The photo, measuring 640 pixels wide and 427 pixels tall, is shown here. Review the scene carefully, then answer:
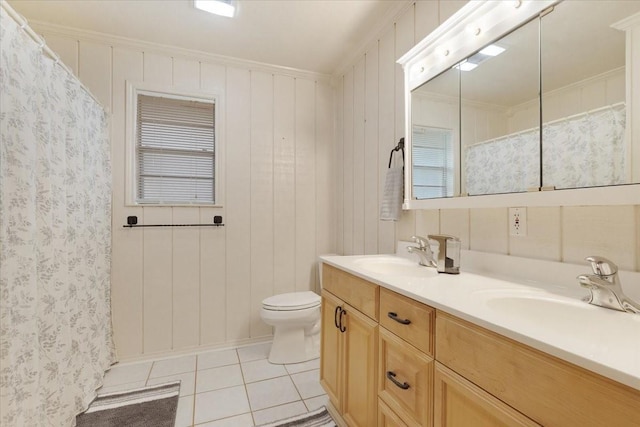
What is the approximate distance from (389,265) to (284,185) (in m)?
1.36

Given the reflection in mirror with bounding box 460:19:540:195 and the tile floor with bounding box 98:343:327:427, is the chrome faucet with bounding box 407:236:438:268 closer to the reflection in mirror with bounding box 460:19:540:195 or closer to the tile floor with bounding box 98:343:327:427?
the reflection in mirror with bounding box 460:19:540:195

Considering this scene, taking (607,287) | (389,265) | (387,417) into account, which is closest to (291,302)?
(389,265)

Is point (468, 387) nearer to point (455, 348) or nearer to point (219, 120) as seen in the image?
point (455, 348)

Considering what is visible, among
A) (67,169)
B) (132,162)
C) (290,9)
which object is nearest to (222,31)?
(290,9)

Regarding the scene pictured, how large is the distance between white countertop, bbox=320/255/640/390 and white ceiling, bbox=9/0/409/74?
1.73 metres

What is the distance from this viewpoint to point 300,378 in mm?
2004

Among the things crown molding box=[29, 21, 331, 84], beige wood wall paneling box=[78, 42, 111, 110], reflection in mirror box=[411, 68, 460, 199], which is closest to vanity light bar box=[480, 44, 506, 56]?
reflection in mirror box=[411, 68, 460, 199]

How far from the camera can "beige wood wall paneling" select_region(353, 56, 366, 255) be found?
234cm

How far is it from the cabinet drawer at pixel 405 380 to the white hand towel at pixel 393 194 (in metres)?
0.85

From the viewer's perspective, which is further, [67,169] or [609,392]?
[67,169]

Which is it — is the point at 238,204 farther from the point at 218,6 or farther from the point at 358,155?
the point at 218,6

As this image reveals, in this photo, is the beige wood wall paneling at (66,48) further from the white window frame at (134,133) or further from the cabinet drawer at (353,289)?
the cabinet drawer at (353,289)

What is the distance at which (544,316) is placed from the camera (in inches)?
34.9

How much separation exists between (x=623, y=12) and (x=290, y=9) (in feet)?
5.49
